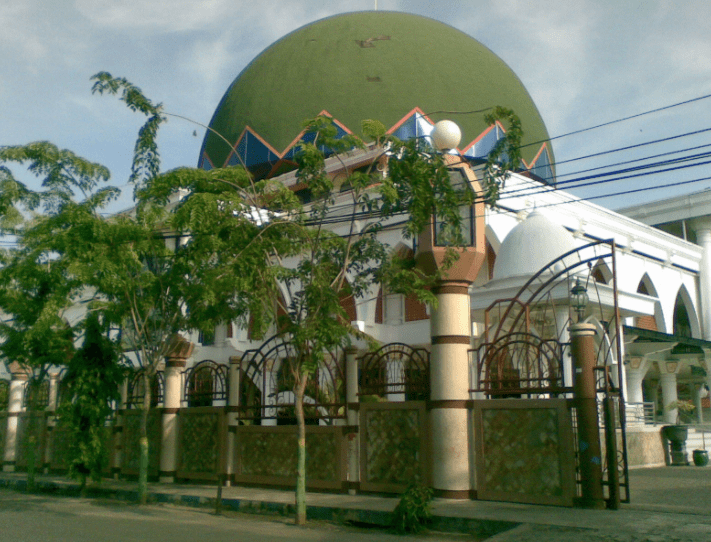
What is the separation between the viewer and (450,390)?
33.1ft

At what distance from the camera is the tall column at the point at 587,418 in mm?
8852

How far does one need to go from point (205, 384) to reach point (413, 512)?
20.4 feet

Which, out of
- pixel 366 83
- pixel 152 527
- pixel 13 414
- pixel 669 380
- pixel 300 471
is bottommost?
pixel 152 527

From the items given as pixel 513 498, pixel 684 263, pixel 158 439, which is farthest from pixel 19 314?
pixel 684 263

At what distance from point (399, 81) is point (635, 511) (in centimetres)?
2129

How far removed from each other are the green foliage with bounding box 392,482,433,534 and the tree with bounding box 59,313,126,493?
235 inches

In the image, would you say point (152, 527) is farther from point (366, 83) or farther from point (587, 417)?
point (366, 83)

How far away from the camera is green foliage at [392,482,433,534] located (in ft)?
28.0

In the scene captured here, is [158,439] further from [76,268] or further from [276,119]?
[276,119]

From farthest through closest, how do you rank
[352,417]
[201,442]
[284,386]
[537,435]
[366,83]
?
[366,83] → [201,442] → [284,386] → [352,417] → [537,435]

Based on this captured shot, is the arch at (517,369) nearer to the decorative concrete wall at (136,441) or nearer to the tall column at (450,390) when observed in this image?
the tall column at (450,390)

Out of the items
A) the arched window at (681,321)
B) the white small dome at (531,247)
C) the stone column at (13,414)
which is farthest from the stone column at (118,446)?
the arched window at (681,321)

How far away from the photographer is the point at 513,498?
30.9ft

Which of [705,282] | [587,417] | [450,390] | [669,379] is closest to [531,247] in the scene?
[450,390]
